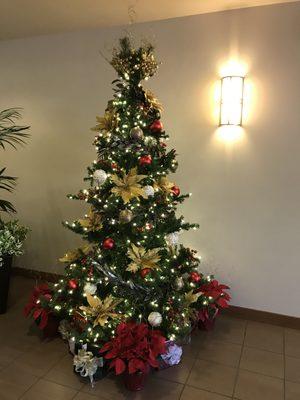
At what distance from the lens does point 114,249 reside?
2.06m

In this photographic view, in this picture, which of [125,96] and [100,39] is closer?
[125,96]

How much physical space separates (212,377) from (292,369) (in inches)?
22.0

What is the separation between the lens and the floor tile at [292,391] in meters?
1.84

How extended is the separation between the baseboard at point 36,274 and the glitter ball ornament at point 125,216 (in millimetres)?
1708

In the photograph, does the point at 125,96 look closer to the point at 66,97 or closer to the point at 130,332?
the point at 66,97

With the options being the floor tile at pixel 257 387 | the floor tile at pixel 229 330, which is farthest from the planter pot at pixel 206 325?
the floor tile at pixel 257 387

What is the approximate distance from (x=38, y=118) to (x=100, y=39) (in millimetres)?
1011

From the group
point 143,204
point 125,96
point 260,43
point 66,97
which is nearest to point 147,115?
point 125,96

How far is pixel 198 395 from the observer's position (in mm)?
1838

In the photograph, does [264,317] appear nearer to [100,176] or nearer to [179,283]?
[179,283]

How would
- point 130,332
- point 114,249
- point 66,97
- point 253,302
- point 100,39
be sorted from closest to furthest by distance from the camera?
point 130,332 < point 114,249 < point 253,302 < point 100,39 < point 66,97

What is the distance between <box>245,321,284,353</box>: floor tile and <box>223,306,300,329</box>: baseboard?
0.14ft

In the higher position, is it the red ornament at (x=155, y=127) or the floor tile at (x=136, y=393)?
the red ornament at (x=155, y=127)

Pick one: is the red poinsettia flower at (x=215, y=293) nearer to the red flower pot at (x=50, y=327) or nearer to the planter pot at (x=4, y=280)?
the red flower pot at (x=50, y=327)
